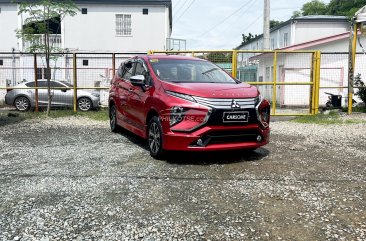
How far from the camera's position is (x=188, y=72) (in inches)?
284

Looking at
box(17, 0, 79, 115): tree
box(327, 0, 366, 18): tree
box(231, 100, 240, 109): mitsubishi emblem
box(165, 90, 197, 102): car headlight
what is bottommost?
box(231, 100, 240, 109): mitsubishi emblem

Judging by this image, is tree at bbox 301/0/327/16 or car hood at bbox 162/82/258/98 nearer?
car hood at bbox 162/82/258/98

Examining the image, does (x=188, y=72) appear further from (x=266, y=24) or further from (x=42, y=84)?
(x=266, y=24)

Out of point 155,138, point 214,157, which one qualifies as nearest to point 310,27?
point 214,157

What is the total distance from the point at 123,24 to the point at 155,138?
20934 mm

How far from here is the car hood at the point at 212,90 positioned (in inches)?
238

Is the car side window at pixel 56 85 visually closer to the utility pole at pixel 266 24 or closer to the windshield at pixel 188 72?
the windshield at pixel 188 72

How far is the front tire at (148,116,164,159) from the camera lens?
246 inches

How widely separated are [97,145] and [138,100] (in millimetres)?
1393

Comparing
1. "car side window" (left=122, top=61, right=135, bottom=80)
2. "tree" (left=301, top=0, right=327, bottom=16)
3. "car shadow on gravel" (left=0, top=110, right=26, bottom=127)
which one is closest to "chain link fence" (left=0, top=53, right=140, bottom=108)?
"car shadow on gravel" (left=0, top=110, right=26, bottom=127)

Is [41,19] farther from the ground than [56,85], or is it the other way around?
[41,19]

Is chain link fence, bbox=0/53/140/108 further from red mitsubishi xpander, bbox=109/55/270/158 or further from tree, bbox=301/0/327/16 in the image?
tree, bbox=301/0/327/16

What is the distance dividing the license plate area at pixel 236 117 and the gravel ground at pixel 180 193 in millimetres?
729

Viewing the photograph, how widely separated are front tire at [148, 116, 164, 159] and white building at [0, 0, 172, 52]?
20.1 meters
